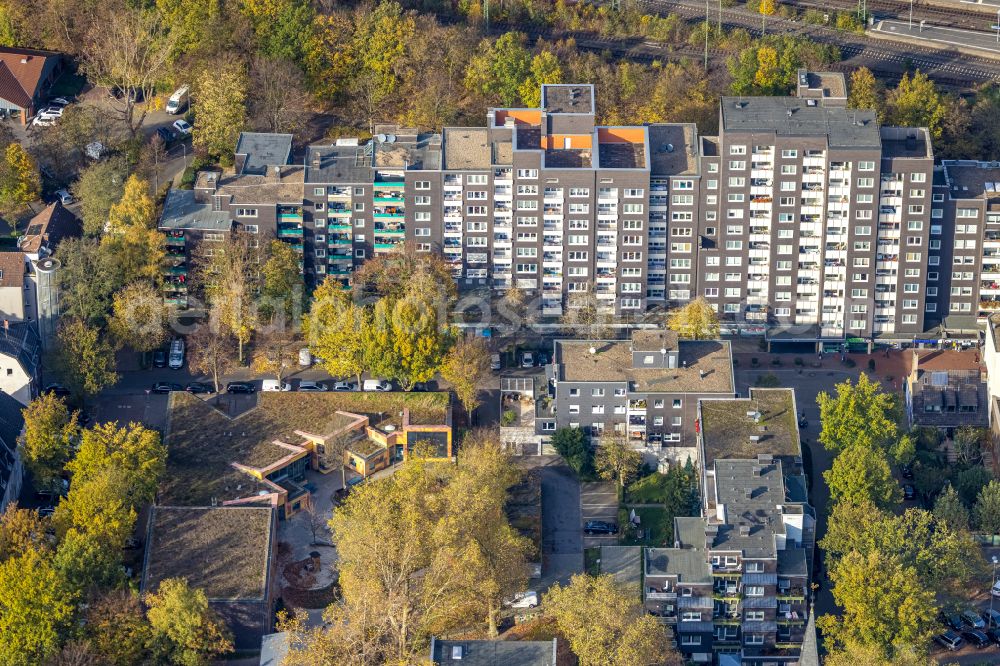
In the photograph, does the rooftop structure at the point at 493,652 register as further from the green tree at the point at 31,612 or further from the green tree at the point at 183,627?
the green tree at the point at 31,612

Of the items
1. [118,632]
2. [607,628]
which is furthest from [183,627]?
[607,628]

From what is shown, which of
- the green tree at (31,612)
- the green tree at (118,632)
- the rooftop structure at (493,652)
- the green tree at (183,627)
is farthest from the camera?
the green tree at (118,632)

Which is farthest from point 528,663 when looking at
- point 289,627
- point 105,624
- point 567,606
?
point 105,624

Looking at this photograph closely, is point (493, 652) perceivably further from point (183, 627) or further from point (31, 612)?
point (31, 612)

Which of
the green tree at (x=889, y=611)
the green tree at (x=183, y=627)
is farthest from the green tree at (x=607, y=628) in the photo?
the green tree at (x=183, y=627)

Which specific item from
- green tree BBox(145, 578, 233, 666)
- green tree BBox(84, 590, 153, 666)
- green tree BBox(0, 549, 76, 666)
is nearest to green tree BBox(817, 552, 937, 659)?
green tree BBox(145, 578, 233, 666)
